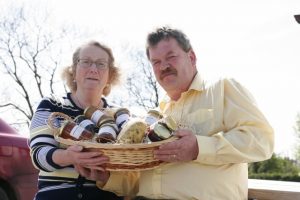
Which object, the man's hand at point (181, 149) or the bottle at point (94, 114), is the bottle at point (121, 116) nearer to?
the bottle at point (94, 114)

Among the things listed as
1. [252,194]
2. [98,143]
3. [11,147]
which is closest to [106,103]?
[98,143]

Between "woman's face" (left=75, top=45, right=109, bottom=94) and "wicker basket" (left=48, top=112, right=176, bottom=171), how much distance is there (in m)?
0.49

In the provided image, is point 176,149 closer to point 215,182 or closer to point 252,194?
point 215,182

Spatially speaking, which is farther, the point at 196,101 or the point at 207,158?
the point at 196,101

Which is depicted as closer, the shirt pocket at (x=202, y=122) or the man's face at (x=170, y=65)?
the shirt pocket at (x=202, y=122)

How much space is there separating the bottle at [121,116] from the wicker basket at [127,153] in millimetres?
250

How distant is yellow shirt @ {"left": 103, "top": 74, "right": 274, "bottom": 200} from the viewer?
7.34ft

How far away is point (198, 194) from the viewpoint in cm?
228

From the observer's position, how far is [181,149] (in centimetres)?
215

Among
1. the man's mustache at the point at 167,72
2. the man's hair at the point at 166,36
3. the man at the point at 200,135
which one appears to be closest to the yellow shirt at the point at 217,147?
the man at the point at 200,135

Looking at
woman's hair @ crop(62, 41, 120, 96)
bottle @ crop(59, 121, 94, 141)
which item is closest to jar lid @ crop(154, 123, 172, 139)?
bottle @ crop(59, 121, 94, 141)

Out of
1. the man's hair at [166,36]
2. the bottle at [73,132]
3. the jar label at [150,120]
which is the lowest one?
the bottle at [73,132]

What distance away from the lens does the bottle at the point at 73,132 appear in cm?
222

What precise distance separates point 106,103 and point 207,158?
0.80 meters
